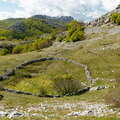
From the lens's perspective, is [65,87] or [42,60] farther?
[42,60]

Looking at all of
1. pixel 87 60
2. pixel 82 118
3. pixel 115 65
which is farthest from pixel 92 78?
pixel 82 118

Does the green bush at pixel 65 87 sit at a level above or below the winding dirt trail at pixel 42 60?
below

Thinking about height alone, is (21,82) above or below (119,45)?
below

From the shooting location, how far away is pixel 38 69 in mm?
82062

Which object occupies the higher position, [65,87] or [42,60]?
[42,60]

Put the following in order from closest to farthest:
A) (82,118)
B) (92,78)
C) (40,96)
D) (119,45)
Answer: (82,118) < (40,96) < (92,78) < (119,45)

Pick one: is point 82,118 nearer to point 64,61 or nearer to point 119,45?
point 64,61

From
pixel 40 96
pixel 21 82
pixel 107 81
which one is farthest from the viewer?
pixel 21 82

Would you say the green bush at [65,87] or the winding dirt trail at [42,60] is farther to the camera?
the winding dirt trail at [42,60]

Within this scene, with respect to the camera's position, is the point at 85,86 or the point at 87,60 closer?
the point at 85,86

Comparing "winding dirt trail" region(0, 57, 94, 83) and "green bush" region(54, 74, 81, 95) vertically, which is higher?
"winding dirt trail" region(0, 57, 94, 83)

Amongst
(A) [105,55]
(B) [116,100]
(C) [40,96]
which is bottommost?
(C) [40,96]

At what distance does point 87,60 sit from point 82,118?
59.8 m

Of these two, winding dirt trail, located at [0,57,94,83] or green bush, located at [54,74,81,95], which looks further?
winding dirt trail, located at [0,57,94,83]
